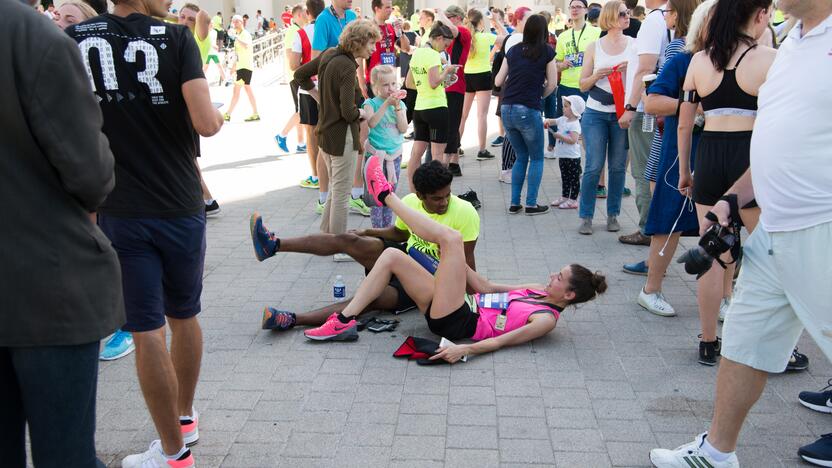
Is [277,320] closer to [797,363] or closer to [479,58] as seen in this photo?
[797,363]

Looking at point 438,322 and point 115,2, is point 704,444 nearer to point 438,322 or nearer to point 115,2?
point 438,322

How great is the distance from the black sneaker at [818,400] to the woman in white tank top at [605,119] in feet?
10.5

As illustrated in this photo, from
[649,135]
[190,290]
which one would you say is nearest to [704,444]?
[190,290]

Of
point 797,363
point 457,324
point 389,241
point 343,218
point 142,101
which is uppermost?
point 142,101

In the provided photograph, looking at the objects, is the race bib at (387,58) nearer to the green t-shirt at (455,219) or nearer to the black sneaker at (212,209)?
the black sneaker at (212,209)

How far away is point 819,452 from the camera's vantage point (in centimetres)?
307

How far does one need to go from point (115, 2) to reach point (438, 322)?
2373 millimetres

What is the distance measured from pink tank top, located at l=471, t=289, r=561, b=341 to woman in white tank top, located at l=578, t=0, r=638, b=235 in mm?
2516

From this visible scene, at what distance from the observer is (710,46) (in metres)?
3.83

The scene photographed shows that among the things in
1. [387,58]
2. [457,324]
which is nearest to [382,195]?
[457,324]

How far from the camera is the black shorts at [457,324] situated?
4.18m

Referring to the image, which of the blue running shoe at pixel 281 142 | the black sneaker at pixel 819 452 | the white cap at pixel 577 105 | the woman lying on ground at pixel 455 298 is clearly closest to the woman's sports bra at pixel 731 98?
the woman lying on ground at pixel 455 298

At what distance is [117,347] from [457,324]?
2022mm

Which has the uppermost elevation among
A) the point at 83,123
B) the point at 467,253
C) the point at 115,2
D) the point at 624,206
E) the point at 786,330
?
the point at 115,2
